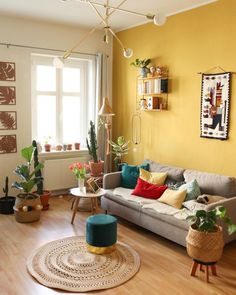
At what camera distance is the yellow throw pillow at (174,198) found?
3740 millimetres

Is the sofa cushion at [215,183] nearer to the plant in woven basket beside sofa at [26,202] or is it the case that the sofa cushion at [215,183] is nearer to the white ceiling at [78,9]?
the plant in woven basket beside sofa at [26,202]

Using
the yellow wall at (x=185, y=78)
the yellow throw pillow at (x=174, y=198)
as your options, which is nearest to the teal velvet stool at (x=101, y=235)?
the yellow throw pillow at (x=174, y=198)

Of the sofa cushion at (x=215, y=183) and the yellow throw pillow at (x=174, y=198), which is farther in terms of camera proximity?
the yellow throw pillow at (x=174, y=198)

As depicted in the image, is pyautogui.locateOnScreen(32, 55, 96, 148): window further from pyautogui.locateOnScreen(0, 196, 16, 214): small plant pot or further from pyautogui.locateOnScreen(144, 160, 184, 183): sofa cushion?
pyautogui.locateOnScreen(144, 160, 184, 183): sofa cushion

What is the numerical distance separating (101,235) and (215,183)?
1453 mm

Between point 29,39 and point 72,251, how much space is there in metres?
3.30

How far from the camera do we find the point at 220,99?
398 centimetres

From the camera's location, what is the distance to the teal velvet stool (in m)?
3.24

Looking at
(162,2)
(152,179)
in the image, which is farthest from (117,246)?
(162,2)

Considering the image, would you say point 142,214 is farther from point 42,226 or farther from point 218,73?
point 218,73

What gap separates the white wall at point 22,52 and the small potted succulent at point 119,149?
1.42m

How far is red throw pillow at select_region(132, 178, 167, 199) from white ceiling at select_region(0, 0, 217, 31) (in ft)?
7.61

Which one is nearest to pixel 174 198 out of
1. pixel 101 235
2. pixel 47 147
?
pixel 101 235

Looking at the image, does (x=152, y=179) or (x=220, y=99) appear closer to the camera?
(x=220, y=99)
